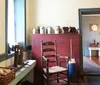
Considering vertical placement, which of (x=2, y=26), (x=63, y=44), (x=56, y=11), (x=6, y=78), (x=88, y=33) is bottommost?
(x=6, y=78)

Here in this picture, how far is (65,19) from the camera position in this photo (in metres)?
4.34

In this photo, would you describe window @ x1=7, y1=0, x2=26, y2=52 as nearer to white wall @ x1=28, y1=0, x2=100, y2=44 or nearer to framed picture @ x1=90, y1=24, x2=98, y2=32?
white wall @ x1=28, y1=0, x2=100, y2=44

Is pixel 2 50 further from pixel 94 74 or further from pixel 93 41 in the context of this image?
pixel 93 41

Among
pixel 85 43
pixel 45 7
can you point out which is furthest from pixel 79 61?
pixel 85 43

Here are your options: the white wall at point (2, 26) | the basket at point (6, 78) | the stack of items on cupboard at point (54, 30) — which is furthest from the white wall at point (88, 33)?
the basket at point (6, 78)

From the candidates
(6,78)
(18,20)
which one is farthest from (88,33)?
(6,78)

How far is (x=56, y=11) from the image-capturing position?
14.3ft

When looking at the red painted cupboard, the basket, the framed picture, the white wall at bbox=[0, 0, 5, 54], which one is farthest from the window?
the framed picture

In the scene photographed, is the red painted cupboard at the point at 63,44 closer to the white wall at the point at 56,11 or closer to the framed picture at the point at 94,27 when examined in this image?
the white wall at the point at 56,11

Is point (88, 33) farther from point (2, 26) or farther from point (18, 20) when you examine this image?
point (2, 26)

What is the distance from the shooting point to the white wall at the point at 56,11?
4324mm

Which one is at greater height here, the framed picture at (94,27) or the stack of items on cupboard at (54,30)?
the framed picture at (94,27)

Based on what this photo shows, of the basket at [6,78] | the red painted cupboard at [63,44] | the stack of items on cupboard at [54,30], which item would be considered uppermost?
the stack of items on cupboard at [54,30]

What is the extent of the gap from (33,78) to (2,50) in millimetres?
1455
